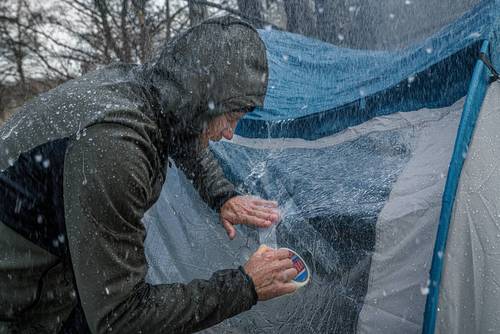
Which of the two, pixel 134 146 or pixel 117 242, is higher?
pixel 134 146

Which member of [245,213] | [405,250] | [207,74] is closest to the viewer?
[207,74]

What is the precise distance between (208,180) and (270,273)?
70cm

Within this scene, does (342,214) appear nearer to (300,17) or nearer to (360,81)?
(360,81)

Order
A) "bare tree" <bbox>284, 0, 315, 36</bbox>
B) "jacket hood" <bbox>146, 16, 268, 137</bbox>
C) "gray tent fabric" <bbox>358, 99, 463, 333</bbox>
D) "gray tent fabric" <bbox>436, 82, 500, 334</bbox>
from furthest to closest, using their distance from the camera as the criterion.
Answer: "bare tree" <bbox>284, 0, 315, 36</bbox> → "gray tent fabric" <bbox>358, 99, 463, 333</bbox> → "gray tent fabric" <bbox>436, 82, 500, 334</bbox> → "jacket hood" <bbox>146, 16, 268, 137</bbox>

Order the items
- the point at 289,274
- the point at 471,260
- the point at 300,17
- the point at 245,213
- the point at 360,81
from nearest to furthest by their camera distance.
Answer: the point at 289,274, the point at 471,260, the point at 245,213, the point at 360,81, the point at 300,17

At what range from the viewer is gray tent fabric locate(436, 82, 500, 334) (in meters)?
1.59

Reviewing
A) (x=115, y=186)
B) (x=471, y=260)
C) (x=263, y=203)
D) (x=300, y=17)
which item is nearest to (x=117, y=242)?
(x=115, y=186)

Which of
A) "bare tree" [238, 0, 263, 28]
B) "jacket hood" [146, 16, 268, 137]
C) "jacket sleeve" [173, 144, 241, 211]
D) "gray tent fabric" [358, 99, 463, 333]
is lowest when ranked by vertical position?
"gray tent fabric" [358, 99, 463, 333]

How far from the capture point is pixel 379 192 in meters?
1.86

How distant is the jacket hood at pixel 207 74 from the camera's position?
1.32 metres

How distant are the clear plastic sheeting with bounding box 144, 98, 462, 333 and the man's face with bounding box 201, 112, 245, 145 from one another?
638mm

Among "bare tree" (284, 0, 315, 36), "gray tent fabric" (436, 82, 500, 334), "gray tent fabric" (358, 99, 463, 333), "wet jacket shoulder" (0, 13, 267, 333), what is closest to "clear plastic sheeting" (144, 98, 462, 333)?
"gray tent fabric" (358, 99, 463, 333)

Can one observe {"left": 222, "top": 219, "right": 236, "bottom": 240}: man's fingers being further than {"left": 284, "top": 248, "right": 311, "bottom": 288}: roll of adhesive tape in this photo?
Yes

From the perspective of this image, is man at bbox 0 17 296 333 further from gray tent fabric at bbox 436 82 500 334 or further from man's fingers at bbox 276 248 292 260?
gray tent fabric at bbox 436 82 500 334
